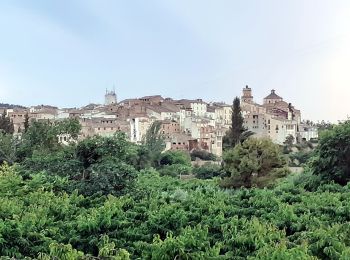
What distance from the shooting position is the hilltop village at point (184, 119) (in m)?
69.2

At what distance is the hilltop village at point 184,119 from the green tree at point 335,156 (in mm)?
43734

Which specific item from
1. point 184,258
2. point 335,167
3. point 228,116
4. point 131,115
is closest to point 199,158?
point 131,115

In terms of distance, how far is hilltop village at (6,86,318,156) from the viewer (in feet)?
227

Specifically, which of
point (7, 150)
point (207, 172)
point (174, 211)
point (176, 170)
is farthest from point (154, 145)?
point (174, 211)

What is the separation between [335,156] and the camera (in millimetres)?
19703

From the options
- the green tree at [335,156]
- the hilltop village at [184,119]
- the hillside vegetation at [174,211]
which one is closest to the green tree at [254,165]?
the hillside vegetation at [174,211]

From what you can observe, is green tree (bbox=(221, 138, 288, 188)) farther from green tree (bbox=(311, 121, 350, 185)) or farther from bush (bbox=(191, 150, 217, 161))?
bush (bbox=(191, 150, 217, 161))

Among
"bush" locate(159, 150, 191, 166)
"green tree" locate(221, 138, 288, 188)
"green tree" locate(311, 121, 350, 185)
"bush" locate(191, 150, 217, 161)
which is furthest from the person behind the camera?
"bush" locate(191, 150, 217, 161)

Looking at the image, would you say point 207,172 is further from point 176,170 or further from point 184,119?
point 184,119

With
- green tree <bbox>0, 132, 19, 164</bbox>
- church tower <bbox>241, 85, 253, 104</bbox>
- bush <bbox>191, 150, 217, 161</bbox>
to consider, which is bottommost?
bush <bbox>191, 150, 217, 161</bbox>

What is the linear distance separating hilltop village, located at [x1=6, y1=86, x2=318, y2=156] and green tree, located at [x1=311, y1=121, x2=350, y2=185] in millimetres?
43734

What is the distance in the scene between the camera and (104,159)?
1833 centimetres

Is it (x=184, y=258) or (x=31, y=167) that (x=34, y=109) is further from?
(x=184, y=258)

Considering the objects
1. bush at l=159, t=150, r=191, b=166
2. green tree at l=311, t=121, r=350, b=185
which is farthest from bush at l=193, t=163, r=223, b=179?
green tree at l=311, t=121, r=350, b=185
